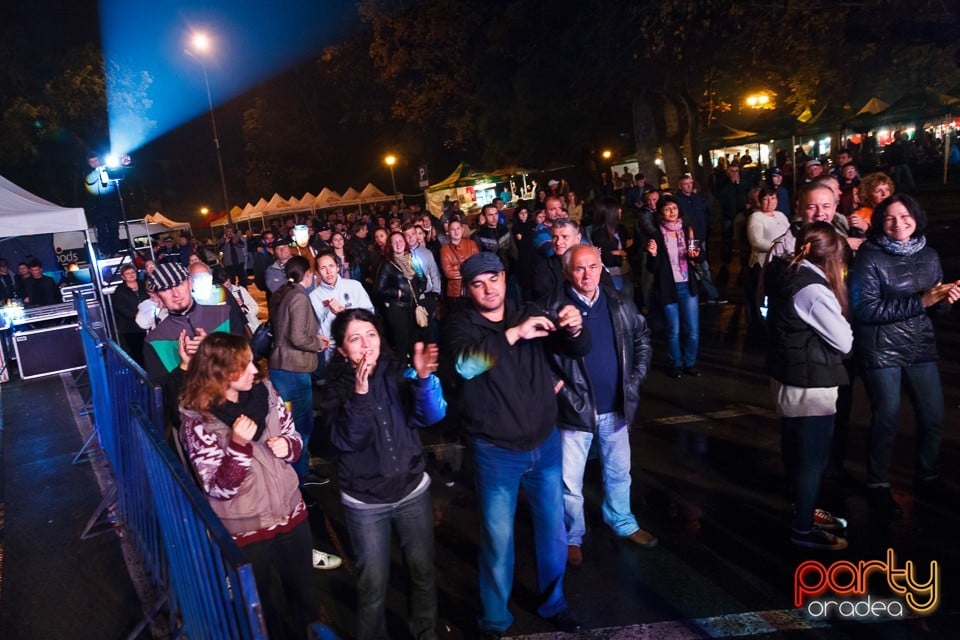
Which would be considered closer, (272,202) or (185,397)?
(185,397)

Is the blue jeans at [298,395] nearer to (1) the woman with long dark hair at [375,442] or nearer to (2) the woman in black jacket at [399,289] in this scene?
(1) the woman with long dark hair at [375,442]

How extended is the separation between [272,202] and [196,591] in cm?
3503

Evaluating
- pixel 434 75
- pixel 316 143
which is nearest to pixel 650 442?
pixel 434 75

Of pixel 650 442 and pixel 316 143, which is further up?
pixel 316 143

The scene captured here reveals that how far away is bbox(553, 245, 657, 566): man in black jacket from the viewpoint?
13.0 ft

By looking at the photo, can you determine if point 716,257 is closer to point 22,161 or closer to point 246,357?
point 246,357

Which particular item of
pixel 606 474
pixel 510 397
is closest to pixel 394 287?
pixel 606 474

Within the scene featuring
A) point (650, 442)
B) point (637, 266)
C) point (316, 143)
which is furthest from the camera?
point (316, 143)

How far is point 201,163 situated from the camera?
5488 cm

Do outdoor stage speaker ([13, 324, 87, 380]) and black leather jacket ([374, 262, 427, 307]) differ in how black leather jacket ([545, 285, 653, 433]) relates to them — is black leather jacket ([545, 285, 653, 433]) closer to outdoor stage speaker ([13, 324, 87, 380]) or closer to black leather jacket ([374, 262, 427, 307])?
black leather jacket ([374, 262, 427, 307])

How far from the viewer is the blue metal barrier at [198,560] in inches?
79.8

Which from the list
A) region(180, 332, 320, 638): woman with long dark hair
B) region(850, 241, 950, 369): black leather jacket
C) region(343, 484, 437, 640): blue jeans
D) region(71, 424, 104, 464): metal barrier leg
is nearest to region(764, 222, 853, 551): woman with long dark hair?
region(850, 241, 950, 369): black leather jacket

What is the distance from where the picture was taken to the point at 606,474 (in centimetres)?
430

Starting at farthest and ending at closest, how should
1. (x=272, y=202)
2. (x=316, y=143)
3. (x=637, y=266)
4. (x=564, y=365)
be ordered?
(x=316, y=143), (x=272, y=202), (x=637, y=266), (x=564, y=365)
